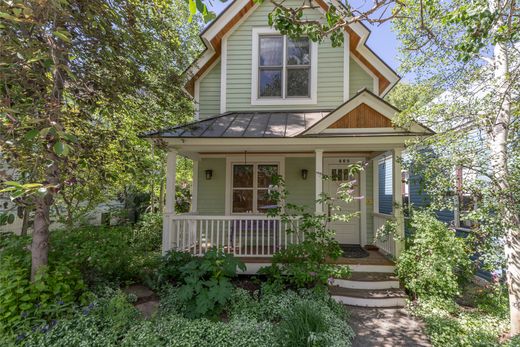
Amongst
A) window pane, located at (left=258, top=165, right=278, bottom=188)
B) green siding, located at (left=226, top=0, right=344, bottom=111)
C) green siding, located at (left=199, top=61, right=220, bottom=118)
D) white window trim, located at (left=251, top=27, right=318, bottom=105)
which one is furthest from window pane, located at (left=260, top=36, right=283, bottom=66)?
window pane, located at (left=258, top=165, right=278, bottom=188)

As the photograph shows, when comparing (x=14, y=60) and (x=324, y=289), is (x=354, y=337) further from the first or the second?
(x=14, y=60)

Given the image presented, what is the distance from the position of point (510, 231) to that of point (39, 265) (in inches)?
268

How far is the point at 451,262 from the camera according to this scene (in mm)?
4273

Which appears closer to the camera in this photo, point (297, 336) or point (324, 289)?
point (297, 336)

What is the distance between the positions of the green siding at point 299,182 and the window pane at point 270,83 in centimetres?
190

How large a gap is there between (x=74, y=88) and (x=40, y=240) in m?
2.36

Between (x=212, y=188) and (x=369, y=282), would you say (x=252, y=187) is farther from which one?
(x=369, y=282)

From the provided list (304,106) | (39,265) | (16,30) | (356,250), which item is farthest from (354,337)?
(16,30)

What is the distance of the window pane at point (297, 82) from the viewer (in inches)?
283

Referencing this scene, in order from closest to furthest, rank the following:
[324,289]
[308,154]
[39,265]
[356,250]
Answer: [39,265] < [324,289] < [356,250] < [308,154]

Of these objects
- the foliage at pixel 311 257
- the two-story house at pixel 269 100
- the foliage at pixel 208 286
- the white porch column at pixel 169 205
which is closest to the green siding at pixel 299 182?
the two-story house at pixel 269 100

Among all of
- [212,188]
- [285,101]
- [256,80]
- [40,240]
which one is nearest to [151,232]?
[212,188]

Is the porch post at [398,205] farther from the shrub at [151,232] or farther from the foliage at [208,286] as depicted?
the shrub at [151,232]

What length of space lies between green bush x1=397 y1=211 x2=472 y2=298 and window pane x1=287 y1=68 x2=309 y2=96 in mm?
4174
